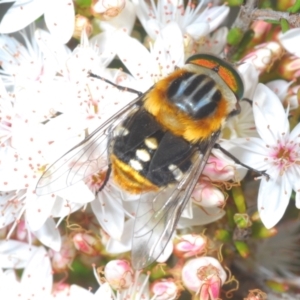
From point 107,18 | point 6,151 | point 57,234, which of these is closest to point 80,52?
point 107,18

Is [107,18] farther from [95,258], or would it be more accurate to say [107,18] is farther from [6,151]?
[95,258]

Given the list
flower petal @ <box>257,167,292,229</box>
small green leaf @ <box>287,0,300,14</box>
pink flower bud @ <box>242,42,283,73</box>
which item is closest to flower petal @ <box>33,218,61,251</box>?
flower petal @ <box>257,167,292,229</box>

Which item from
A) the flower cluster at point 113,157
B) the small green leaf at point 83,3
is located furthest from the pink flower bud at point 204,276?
the small green leaf at point 83,3

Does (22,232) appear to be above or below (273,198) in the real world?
above

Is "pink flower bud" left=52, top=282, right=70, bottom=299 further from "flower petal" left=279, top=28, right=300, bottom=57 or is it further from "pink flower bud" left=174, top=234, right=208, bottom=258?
"flower petal" left=279, top=28, right=300, bottom=57

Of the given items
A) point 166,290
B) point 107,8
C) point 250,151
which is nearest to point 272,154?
point 250,151

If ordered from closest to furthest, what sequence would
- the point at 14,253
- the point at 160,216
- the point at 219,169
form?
the point at 160,216 → the point at 219,169 → the point at 14,253

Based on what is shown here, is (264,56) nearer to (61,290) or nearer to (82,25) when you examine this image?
(82,25)
